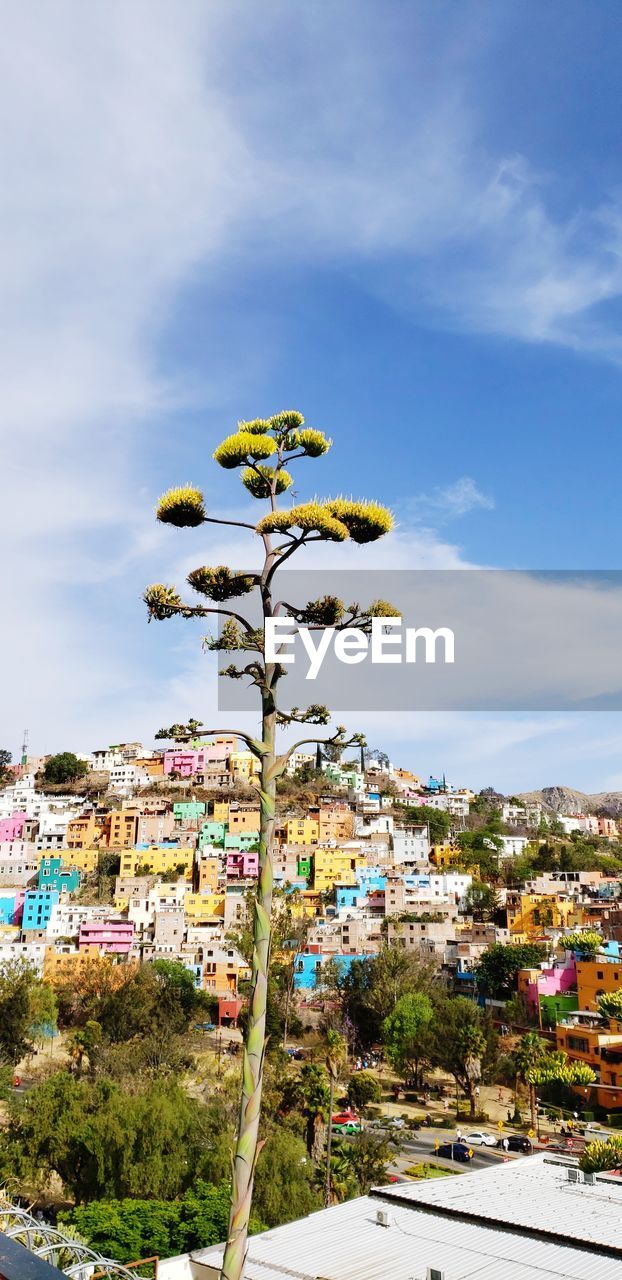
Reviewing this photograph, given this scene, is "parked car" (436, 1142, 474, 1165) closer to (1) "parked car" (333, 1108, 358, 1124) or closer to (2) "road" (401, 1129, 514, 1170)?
(2) "road" (401, 1129, 514, 1170)

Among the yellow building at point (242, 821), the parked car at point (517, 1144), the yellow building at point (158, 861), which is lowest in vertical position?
the parked car at point (517, 1144)

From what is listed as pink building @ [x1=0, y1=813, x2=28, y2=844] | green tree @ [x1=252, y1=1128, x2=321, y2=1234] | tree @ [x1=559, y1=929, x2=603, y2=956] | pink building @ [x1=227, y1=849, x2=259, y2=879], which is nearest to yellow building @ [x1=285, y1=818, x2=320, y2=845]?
pink building @ [x1=227, y1=849, x2=259, y2=879]

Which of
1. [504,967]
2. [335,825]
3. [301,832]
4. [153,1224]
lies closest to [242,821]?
[301,832]

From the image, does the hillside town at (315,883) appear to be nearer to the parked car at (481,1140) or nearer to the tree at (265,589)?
the parked car at (481,1140)

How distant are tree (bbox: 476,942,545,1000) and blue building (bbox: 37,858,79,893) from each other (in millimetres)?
28175

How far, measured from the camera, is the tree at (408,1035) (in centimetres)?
3222

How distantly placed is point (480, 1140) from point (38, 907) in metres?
34.0

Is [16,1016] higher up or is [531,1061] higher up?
[16,1016]

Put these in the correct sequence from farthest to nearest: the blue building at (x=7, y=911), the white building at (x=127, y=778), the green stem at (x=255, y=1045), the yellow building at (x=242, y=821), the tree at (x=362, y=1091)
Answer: the white building at (x=127, y=778), the yellow building at (x=242, y=821), the blue building at (x=7, y=911), the tree at (x=362, y=1091), the green stem at (x=255, y=1045)

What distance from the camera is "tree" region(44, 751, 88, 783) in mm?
82250

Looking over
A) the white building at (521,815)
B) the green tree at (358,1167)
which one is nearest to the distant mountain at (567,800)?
the white building at (521,815)

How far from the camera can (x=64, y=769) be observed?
270 ft

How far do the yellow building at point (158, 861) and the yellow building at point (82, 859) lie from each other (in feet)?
8.05

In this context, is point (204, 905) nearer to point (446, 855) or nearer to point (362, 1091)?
point (446, 855)
